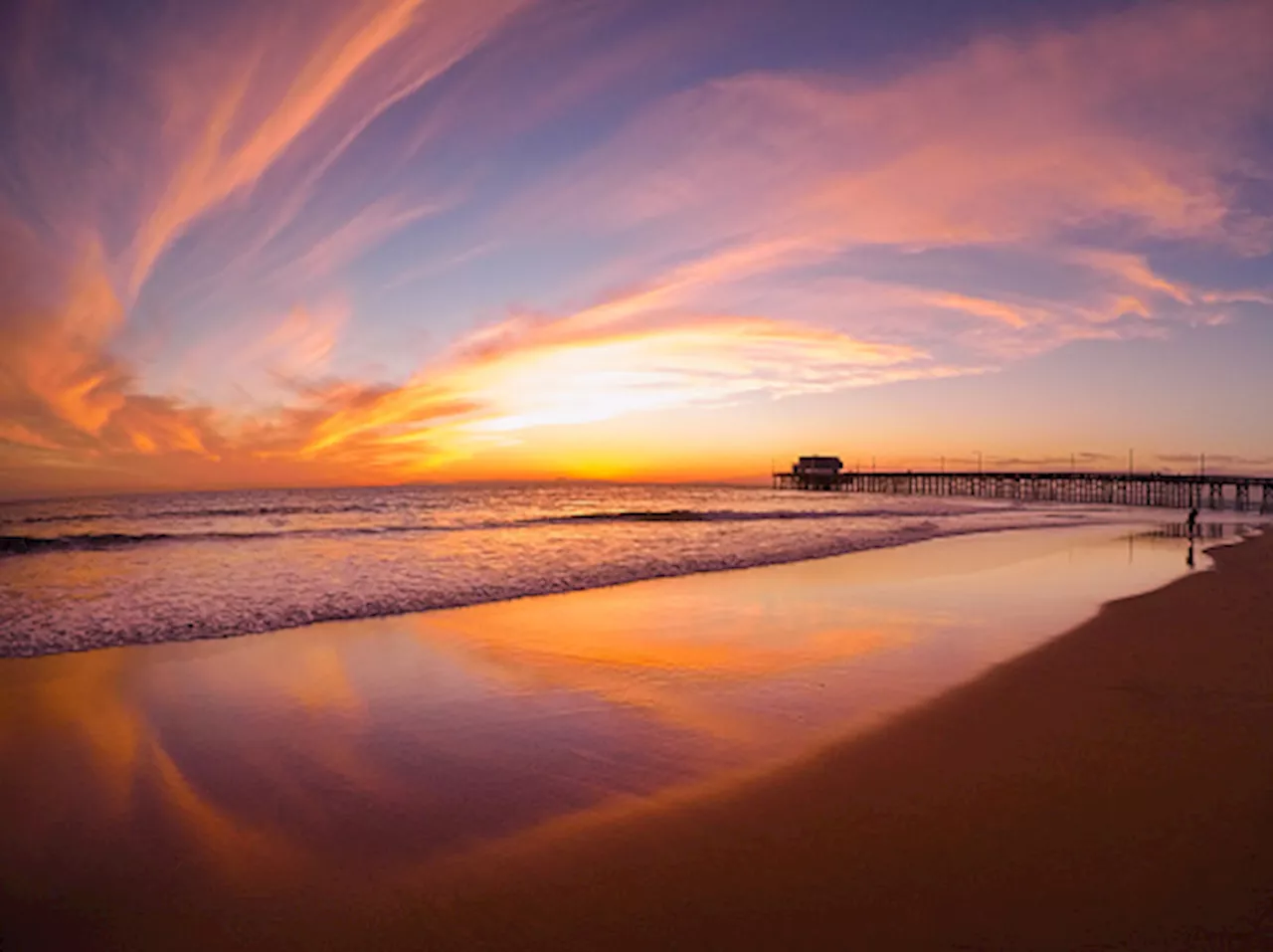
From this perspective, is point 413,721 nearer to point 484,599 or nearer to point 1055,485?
point 484,599

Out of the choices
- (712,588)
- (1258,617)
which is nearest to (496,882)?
(712,588)

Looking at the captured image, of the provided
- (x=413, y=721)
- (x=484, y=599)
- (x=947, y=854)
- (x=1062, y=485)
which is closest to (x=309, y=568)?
A: (x=484, y=599)

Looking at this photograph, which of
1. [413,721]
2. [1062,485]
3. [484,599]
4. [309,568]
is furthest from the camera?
[1062,485]

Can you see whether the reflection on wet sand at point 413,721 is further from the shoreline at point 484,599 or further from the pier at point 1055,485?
the pier at point 1055,485

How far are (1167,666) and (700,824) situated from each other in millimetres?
6869

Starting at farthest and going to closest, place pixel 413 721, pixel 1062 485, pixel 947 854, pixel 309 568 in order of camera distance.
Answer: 1. pixel 1062 485
2. pixel 309 568
3. pixel 413 721
4. pixel 947 854

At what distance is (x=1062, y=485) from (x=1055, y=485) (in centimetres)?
145

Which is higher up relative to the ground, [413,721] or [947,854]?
[947,854]

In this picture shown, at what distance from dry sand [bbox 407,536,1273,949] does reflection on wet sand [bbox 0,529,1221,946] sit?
641mm

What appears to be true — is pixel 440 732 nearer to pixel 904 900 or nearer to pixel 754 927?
pixel 754 927

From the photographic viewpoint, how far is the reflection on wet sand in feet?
15.3

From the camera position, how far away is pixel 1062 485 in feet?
356

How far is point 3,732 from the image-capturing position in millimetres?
6805

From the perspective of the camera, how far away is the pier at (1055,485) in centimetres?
8162
